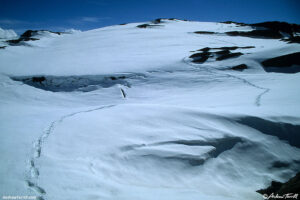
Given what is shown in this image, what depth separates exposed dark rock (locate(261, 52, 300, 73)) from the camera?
957 cm

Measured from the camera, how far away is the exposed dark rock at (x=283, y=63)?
377 inches

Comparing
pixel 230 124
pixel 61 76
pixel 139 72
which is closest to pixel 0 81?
pixel 61 76

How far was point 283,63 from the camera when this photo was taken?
32.3ft

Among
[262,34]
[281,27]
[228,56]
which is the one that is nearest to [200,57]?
[228,56]

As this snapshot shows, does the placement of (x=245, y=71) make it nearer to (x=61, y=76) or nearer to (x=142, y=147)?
(x=142, y=147)

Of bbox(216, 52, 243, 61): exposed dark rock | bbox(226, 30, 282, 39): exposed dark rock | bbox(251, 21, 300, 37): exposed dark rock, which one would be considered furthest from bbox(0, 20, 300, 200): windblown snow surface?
bbox(251, 21, 300, 37): exposed dark rock

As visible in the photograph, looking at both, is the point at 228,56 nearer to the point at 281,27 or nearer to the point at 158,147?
the point at 158,147

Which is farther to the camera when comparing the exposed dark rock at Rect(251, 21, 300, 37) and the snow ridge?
the exposed dark rock at Rect(251, 21, 300, 37)

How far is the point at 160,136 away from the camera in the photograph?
416 cm

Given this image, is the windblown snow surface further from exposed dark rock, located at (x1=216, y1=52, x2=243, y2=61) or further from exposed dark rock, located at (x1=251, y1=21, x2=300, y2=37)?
exposed dark rock, located at (x1=251, y1=21, x2=300, y2=37)

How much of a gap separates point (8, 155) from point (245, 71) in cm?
1012

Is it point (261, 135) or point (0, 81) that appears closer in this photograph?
point (261, 135)

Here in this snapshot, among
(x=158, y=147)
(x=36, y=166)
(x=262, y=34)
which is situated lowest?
(x=36, y=166)

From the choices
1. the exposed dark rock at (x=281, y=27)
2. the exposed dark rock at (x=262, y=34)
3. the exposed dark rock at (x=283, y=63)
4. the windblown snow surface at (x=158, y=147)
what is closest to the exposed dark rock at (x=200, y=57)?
the exposed dark rock at (x=283, y=63)
